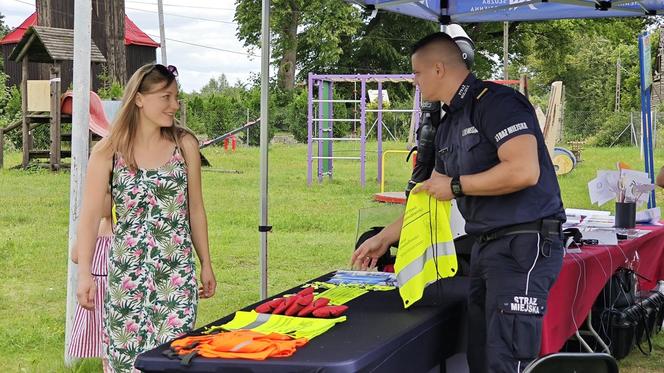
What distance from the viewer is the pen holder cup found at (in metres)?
5.60

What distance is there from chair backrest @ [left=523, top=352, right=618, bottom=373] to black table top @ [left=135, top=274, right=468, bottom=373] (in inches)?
24.3

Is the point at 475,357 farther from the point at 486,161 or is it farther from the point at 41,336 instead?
the point at 41,336

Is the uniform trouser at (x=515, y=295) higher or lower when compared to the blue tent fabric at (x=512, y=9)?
lower

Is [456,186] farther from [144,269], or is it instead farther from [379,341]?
[144,269]

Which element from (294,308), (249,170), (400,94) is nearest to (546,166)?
(294,308)

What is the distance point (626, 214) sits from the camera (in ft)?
18.5

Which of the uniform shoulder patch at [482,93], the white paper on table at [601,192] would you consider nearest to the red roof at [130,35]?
the white paper on table at [601,192]

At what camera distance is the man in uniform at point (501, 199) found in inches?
117

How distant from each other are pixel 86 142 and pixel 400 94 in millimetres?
34747

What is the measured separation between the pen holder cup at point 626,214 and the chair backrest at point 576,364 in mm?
3974

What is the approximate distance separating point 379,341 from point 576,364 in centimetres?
82

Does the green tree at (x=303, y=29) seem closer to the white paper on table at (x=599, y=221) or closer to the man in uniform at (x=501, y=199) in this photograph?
the white paper on table at (x=599, y=221)

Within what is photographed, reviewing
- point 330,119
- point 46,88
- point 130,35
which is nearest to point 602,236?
point 330,119

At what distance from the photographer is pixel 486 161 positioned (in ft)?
10.0
